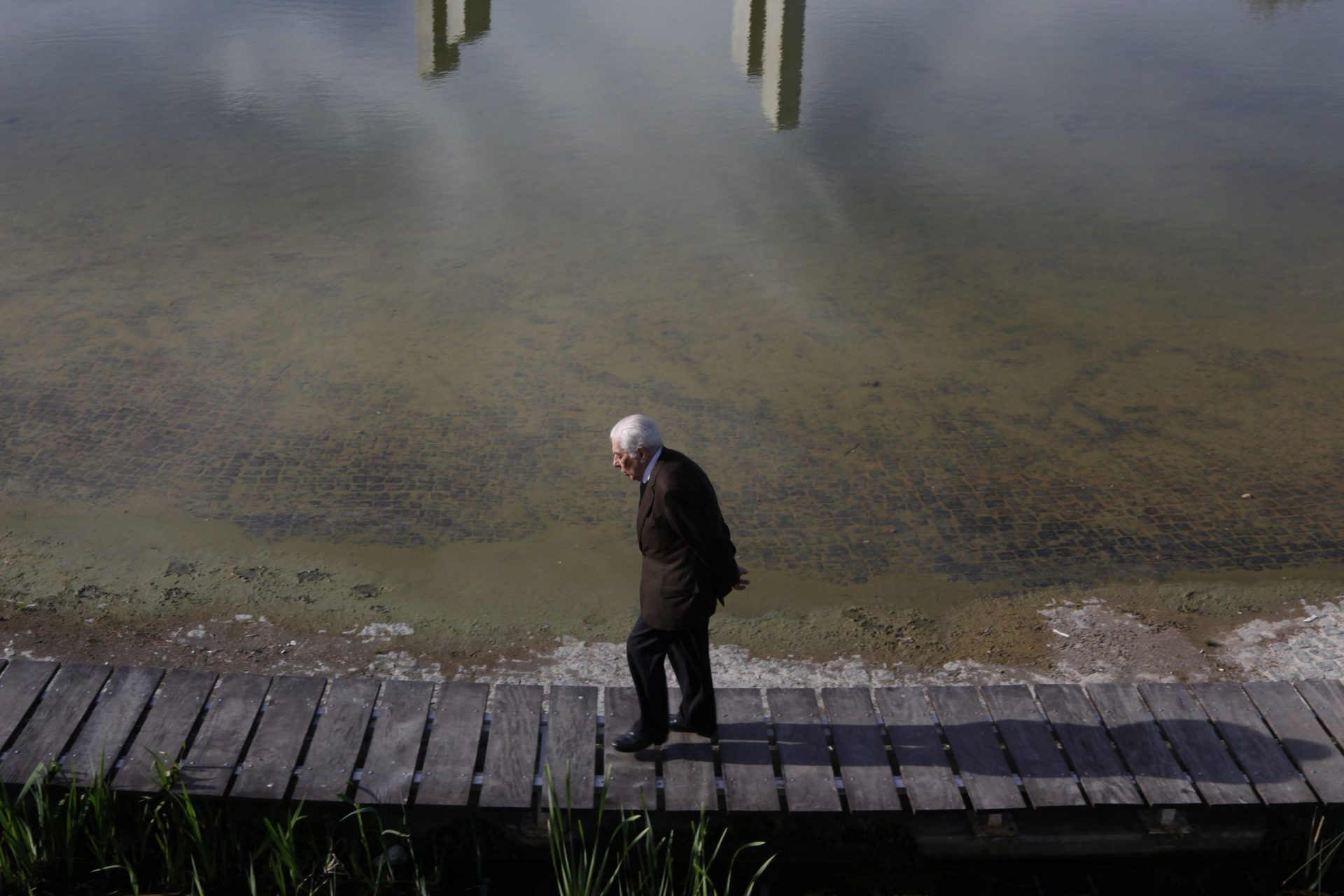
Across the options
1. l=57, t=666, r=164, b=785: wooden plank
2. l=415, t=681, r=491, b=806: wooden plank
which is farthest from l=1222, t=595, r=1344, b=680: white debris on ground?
l=57, t=666, r=164, b=785: wooden plank

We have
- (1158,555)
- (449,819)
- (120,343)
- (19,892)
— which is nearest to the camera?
(19,892)

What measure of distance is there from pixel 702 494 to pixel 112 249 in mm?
8297

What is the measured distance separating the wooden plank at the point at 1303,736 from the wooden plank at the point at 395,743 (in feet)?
12.2

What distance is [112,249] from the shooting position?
1053cm

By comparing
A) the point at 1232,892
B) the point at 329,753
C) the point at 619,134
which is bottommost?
the point at 1232,892

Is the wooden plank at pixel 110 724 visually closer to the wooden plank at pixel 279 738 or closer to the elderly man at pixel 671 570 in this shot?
the wooden plank at pixel 279 738

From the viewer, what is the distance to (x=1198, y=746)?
4.95 metres

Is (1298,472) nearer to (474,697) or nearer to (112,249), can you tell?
(474,697)

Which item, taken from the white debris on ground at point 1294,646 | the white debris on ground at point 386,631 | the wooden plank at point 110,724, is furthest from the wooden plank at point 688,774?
the white debris on ground at point 1294,646

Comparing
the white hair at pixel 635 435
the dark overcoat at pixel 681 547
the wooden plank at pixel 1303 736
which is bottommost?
the wooden plank at pixel 1303 736

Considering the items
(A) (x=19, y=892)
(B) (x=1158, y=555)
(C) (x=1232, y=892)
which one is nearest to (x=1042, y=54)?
(B) (x=1158, y=555)

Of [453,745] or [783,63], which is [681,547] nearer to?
[453,745]

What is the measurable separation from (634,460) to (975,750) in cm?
Answer: 194

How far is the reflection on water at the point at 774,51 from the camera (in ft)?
47.4
